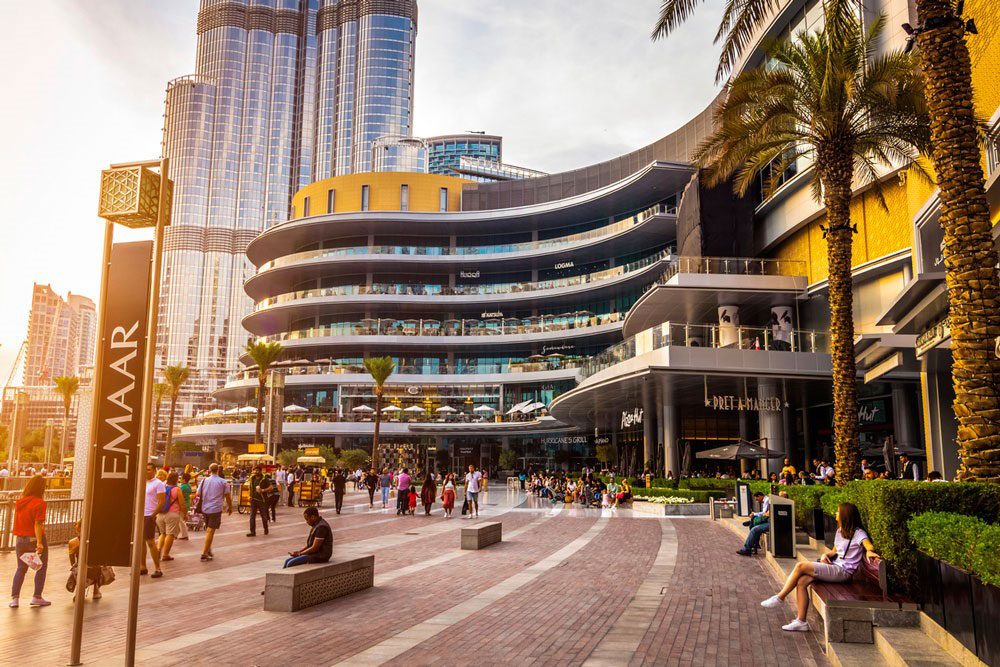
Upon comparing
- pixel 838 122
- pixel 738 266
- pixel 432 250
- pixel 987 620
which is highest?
pixel 432 250

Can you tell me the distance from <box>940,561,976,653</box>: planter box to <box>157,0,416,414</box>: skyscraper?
6464 inches

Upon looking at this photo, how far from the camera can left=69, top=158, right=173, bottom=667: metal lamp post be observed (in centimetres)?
630

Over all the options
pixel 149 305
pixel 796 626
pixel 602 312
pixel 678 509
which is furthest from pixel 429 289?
pixel 149 305

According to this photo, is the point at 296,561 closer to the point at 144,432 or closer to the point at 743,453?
the point at 144,432

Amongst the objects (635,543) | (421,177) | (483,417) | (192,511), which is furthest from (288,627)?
(421,177)

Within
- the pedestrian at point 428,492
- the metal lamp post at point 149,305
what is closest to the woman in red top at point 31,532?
the metal lamp post at point 149,305

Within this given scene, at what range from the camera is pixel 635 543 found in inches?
678

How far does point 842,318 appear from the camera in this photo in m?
16.4

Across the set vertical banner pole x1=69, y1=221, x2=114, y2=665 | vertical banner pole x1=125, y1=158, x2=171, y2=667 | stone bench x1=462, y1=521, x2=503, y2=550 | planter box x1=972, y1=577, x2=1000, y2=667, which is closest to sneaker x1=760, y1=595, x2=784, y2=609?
planter box x1=972, y1=577, x2=1000, y2=667

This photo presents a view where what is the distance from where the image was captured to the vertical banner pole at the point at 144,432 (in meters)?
6.17

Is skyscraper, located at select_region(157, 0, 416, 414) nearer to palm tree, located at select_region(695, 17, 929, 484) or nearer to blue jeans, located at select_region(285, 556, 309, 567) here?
palm tree, located at select_region(695, 17, 929, 484)

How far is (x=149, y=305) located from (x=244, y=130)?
177m

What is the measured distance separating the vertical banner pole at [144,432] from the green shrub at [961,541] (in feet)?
19.9

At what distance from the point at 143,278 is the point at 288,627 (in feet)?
13.4
